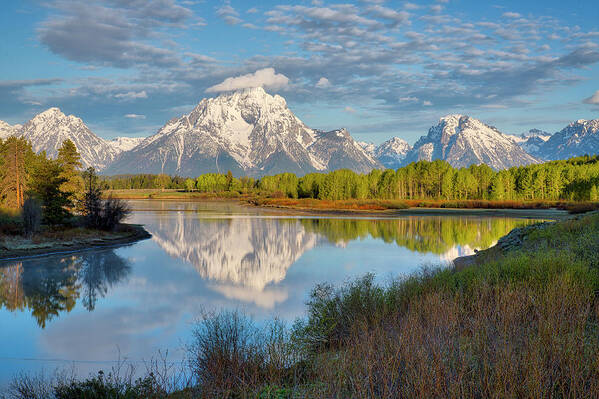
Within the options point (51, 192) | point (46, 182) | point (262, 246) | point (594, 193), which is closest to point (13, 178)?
point (46, 182)

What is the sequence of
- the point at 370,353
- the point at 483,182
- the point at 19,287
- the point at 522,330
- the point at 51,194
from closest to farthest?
the point at 370,353 < the point at 522,330 < the point at 19,287 < the point at 51,194 < the point at 483,182

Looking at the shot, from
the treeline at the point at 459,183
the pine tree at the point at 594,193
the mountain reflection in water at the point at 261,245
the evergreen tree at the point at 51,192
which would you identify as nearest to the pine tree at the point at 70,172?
the evergreen tree at the point at 51,192

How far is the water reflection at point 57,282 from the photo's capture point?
1652 centimetres

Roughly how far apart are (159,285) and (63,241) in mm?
16890

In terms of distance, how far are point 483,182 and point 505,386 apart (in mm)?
133220

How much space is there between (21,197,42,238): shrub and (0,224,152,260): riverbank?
720 mm

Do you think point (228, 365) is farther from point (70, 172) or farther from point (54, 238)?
point (70, 172)

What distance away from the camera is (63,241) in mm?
33188

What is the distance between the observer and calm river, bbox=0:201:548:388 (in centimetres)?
1220

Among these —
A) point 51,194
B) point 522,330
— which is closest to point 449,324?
point 522,330

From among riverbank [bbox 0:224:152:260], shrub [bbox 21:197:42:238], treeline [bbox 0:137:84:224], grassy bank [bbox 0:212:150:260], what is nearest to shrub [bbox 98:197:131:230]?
grassy bank [bbox 0:212:150:260]

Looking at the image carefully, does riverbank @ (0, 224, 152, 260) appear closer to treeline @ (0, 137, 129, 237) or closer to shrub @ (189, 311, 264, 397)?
treeline @ (0, 137, 129, 237)

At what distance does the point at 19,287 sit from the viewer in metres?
19.4

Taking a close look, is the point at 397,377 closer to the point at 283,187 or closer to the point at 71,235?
the point at 71,235
